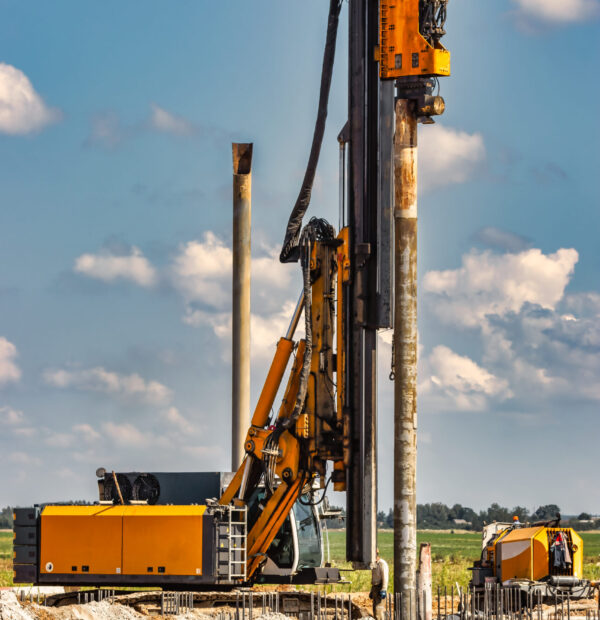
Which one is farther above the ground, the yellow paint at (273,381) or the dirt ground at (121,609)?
the yellow paint at (273,381)

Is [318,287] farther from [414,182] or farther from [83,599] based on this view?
[83,599]

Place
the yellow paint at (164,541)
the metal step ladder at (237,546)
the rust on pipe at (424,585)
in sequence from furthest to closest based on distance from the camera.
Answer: the metal step ladder at (237,546)
the yellow paint at (164,541)
the rust on pipe at (424,585)

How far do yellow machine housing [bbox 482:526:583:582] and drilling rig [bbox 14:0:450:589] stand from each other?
3739 millimetres

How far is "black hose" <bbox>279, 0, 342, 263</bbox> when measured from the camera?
2338 cm

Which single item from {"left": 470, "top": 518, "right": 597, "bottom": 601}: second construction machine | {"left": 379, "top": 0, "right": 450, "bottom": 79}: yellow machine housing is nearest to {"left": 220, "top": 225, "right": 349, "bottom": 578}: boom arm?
{"left": 379, "top": 0, "right": 450, "bottom": 79}: yellow machine housing

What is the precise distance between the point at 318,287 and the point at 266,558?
15.4 feet

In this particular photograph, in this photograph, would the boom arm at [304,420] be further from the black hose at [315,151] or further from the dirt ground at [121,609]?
the dirt ground at [121,609]

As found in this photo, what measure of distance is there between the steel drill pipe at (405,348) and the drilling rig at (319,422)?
1.5 inches

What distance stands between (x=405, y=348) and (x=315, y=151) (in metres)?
4.14

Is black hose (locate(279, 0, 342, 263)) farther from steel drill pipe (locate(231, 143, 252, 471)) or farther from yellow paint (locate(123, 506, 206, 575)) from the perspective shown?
steel drill pipe (locate(231, 143, 252, 471))

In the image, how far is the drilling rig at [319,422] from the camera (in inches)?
843

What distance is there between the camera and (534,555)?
956 inches

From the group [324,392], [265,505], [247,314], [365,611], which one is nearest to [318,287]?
[324,392]

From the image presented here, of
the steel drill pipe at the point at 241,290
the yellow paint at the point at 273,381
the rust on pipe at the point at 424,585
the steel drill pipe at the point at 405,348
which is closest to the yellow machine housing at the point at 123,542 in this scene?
the yellow paint at the point at 273,381
